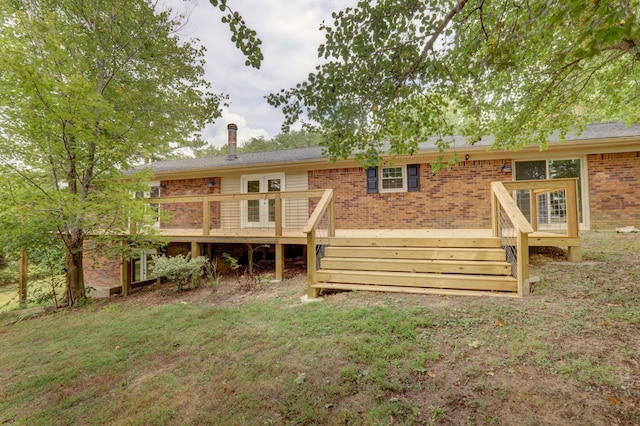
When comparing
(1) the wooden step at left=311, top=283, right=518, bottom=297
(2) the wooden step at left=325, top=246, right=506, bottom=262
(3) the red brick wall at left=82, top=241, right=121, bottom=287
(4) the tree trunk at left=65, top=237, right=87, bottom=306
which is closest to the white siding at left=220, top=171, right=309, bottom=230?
(2) the wooden step at left=325, top=246, right=506, bottom=262

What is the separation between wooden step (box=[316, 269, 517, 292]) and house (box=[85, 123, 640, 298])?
65.1 inches

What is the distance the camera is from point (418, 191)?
28.0 ft

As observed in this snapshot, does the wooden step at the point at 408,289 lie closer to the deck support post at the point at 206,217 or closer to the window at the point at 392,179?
the deck support post at the point at 206,217

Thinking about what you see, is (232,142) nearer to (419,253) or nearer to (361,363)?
(419,253)

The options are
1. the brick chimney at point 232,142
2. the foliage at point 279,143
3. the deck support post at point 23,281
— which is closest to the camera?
the deck support post at point 23,281

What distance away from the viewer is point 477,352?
2.55m

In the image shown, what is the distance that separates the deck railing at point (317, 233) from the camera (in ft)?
15.0

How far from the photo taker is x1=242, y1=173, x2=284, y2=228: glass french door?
9453 mm

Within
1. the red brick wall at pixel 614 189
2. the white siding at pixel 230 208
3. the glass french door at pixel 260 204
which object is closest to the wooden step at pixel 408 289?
the glass french door at pixel 260 204

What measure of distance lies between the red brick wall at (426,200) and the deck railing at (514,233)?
Result: 10.4 feet

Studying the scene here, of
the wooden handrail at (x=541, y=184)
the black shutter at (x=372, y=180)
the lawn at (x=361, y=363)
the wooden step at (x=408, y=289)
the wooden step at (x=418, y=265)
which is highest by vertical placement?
the black shutter at (x=372, y=180)

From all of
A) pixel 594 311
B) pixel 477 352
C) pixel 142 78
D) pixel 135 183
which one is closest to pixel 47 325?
pixel 135 183

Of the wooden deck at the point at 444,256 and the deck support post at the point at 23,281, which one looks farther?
the deck support post at the point at 23,281

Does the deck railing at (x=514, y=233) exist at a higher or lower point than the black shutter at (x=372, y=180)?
lower
